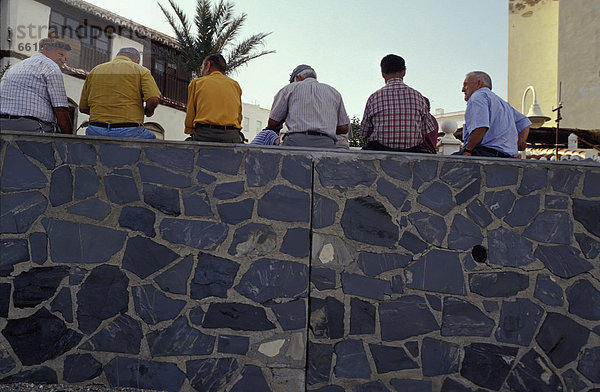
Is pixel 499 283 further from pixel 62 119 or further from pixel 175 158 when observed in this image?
pixel 62 119

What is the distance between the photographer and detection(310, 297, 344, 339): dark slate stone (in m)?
4.81

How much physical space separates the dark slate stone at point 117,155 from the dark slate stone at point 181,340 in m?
1.36

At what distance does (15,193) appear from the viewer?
4.91 m

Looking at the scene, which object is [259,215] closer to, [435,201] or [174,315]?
[174,315]

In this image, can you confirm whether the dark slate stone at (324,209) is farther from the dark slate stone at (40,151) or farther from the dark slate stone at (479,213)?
the dark slate stone at (40,151)

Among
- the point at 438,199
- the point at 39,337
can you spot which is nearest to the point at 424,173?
the point at 438,199

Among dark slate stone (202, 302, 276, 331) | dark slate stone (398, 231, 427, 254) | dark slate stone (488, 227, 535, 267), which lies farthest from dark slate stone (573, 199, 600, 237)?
dark slate stone (202, 302, 276, 331)

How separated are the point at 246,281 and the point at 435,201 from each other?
1.67 m

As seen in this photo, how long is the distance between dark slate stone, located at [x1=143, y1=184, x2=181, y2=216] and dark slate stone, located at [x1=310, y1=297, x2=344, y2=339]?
1.35m

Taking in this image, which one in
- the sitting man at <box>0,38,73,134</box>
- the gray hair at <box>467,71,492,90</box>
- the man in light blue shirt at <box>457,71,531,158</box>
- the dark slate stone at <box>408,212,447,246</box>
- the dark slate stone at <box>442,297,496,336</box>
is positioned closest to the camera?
the dark slate stone at <box>442,297,496,336</box>

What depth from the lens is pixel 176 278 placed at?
16.0 feet

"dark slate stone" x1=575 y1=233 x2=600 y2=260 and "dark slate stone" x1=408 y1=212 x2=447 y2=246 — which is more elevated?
"dark slate stone" x1=408 y1=212 x2=447 y2=246

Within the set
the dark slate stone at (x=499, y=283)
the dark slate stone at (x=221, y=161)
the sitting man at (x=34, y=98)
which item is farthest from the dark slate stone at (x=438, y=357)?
the sitting man at (x=34, y=98)

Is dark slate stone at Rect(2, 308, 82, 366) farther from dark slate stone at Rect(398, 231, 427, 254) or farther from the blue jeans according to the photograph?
dark slate stone at Rect(398, 231, 427, 254)
